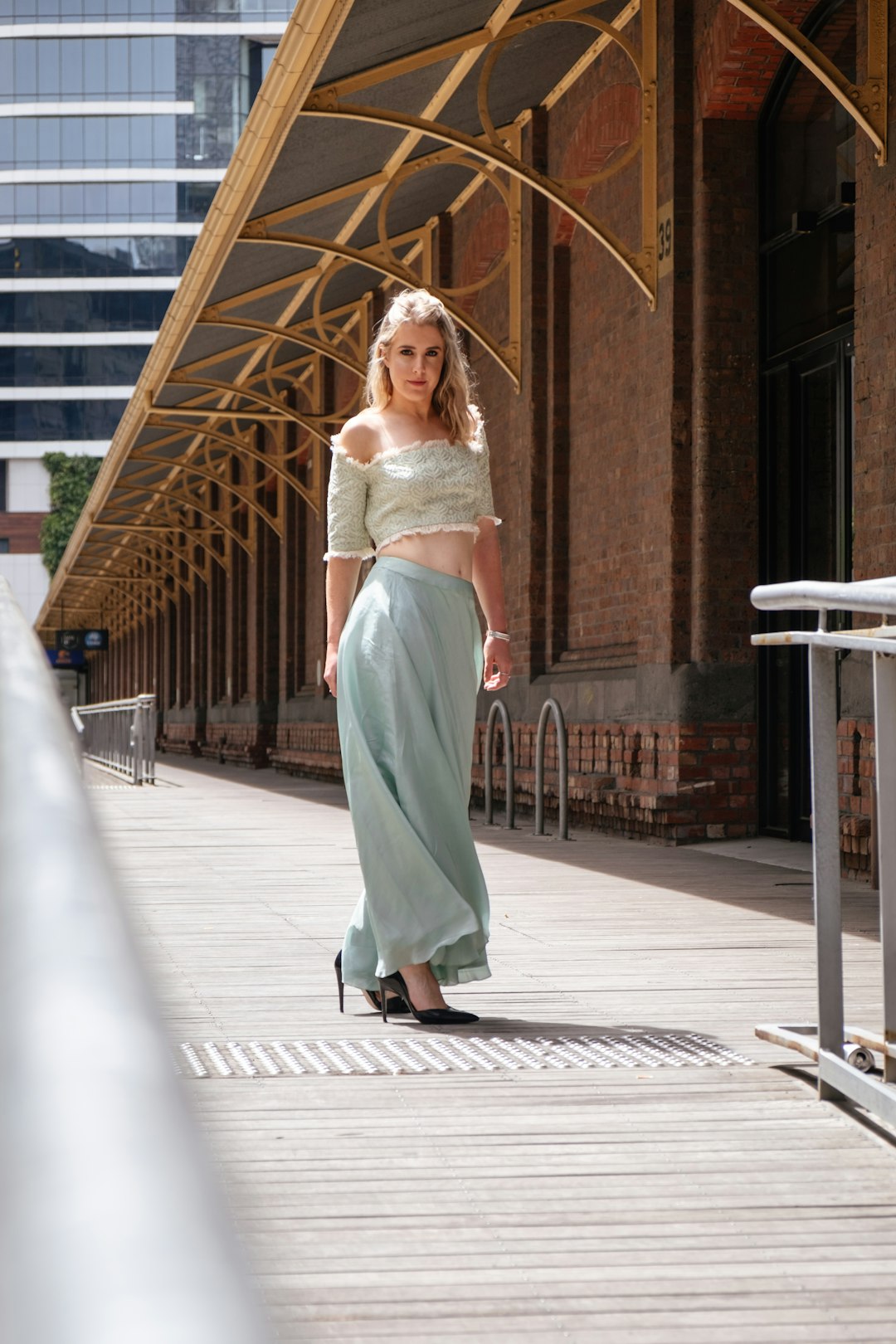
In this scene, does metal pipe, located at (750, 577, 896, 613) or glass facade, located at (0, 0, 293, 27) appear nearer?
metal pipe, located at (750, 577, 896, 613)

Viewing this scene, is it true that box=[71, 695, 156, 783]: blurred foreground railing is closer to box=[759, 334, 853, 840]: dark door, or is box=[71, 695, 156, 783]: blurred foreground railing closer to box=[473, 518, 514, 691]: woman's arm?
box=[759, 334, 853, 840]: dark door

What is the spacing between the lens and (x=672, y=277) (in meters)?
9.57

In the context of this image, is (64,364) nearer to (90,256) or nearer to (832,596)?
(90,256)

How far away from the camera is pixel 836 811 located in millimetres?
3234

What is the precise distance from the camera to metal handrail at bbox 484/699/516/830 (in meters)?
9.99

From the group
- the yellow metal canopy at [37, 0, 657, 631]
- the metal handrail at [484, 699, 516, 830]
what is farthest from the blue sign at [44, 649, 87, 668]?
the metal handrail at [484, 699, 516, 830]

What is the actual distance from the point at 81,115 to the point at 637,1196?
71265mm

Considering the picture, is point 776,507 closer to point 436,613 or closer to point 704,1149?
point 436,613

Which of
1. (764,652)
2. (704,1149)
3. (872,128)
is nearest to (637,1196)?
(704,1149)

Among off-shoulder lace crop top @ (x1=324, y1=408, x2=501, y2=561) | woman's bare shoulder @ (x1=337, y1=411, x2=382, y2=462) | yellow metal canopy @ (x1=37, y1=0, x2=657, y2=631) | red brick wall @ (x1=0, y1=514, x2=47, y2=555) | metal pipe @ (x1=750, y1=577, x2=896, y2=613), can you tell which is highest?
red brick wall @ (x1=0, y1=514, x2=47, y2=555)

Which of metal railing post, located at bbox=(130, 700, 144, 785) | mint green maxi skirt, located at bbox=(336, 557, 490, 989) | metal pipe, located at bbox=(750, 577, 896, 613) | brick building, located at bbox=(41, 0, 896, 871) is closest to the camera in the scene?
metal pipe, located at bbox=(750, 577, 896, 613)

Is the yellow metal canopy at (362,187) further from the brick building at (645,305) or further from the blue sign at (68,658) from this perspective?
the blue sign at (68,658)

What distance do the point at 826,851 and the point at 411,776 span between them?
1196 millimetres

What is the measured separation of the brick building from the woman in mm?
3283
